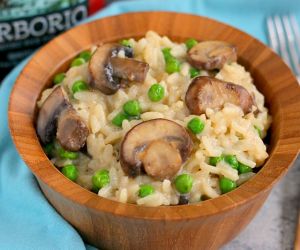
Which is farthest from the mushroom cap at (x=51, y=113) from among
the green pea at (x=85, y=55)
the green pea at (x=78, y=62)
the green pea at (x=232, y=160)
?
the green pea at (x=232, y=160)

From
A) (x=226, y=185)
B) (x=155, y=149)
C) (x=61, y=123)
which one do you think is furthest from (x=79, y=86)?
(x=226, y=185)

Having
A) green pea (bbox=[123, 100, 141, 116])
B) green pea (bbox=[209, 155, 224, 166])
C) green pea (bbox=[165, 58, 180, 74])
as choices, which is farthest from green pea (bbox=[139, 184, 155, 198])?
green pea (bbox=[165, 58, 180, 74])

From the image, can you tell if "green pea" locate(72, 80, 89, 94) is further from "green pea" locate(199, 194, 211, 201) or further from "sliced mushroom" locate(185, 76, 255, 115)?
"green pea" locate(199, 194, 211, 201)

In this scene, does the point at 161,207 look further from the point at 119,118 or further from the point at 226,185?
the point at 119,118

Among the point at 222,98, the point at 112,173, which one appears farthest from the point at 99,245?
the point at 222,98

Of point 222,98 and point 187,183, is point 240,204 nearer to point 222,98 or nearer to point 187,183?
point 187,183

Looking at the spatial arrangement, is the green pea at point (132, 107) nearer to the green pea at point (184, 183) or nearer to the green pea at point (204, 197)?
the green pea at point (184, 183)
